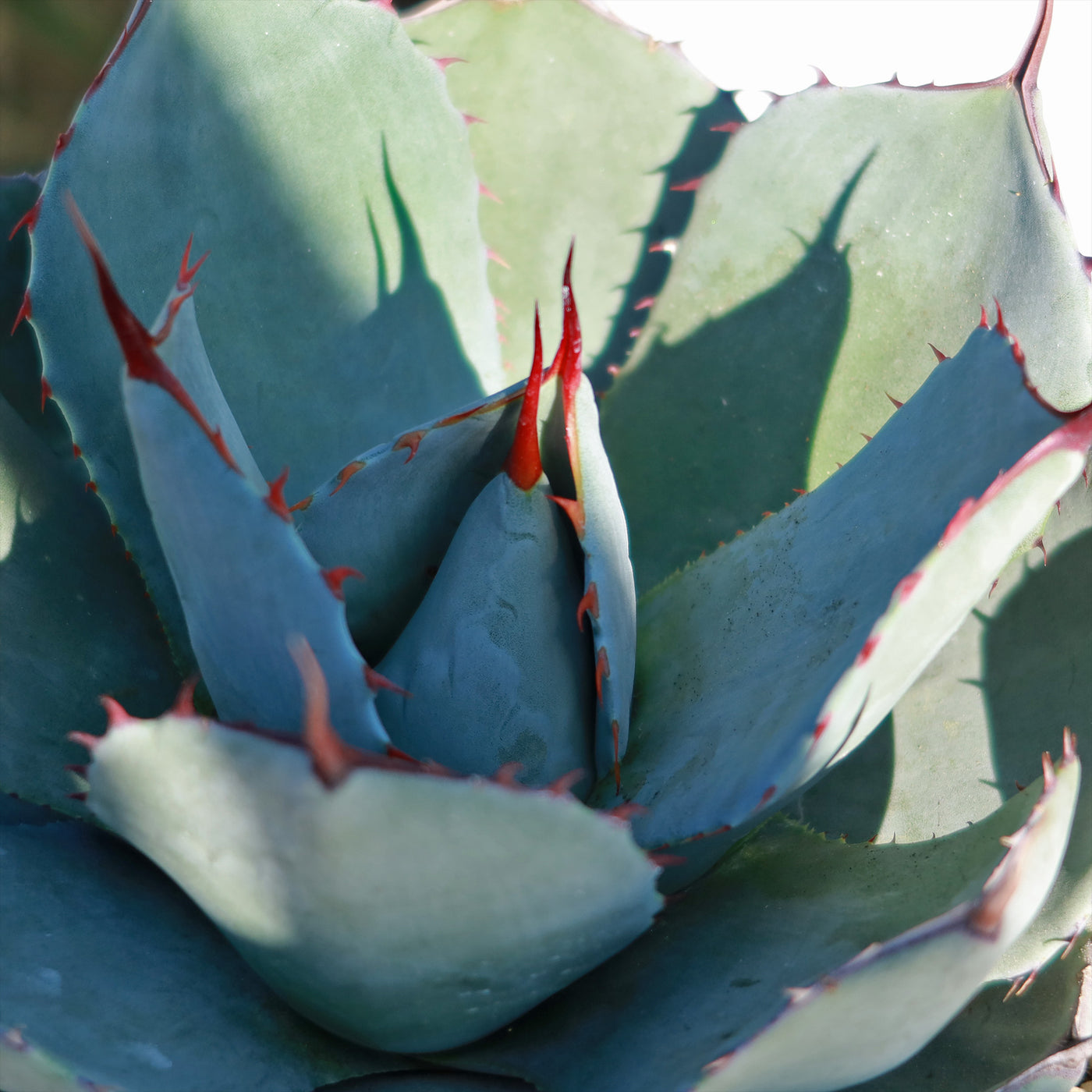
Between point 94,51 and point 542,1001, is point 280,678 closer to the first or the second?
point 542,1001

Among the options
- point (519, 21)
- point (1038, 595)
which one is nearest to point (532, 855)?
point (1038, 595)

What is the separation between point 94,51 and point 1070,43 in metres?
1.55

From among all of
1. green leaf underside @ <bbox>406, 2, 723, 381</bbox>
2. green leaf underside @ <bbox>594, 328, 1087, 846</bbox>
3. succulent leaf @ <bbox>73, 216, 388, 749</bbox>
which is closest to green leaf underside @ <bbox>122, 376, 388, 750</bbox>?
succulent leaf @ <bbox>73, 216, 388, 749</bbox>

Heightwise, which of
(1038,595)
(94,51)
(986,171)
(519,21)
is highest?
(94,51)

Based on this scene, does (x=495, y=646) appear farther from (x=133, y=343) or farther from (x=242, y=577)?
(x=133, y=343)

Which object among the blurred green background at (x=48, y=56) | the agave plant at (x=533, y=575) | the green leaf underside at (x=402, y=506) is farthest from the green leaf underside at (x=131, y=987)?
the blurred green background at (x=48, y=56)

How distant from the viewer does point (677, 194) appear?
122cm

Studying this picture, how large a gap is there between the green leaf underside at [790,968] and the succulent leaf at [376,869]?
68mm

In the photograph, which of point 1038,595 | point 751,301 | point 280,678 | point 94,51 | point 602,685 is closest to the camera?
point 280,678

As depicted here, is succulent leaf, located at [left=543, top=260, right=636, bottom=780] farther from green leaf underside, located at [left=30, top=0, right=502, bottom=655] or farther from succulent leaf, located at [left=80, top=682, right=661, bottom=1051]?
green leaf underside, located at [left=30, top=0, right=502, bottom=655]

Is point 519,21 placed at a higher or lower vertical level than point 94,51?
lower

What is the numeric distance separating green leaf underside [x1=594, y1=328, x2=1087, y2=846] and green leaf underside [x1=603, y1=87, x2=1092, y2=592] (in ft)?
0.69

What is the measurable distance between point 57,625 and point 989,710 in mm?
755

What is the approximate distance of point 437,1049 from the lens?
0.74 metres
